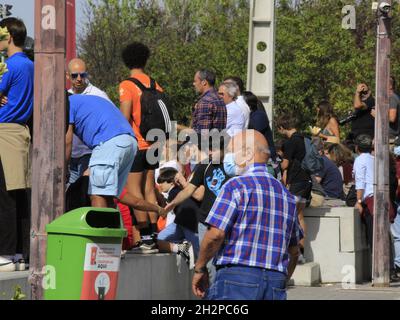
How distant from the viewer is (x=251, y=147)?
7.79 m

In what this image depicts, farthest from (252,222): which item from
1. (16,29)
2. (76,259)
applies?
(16,29)

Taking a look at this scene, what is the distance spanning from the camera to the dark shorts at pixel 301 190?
15.0 metres

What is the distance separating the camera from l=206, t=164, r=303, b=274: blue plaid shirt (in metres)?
7.52

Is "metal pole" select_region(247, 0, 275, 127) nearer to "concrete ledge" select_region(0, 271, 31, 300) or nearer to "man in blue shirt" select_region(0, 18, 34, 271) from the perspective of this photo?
"man in blue shirt" select_region(0, 18, 34, 271)

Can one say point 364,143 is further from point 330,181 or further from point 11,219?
point 11,219

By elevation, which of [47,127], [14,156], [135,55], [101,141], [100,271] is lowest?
[100,271]

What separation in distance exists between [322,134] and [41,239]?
11265mm

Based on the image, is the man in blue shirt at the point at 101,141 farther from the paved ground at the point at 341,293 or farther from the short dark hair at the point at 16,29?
the paved ground at the point at 341,293

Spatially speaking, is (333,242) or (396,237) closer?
(333,242)

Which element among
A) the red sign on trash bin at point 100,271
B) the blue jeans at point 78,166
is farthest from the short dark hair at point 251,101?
the red sign on trash bin at point 100,271

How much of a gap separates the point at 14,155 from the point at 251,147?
7.45ft

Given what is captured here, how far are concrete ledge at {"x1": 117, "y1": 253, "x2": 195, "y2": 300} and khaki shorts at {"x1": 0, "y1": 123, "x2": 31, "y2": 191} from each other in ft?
4.57

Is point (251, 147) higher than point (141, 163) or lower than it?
higher
